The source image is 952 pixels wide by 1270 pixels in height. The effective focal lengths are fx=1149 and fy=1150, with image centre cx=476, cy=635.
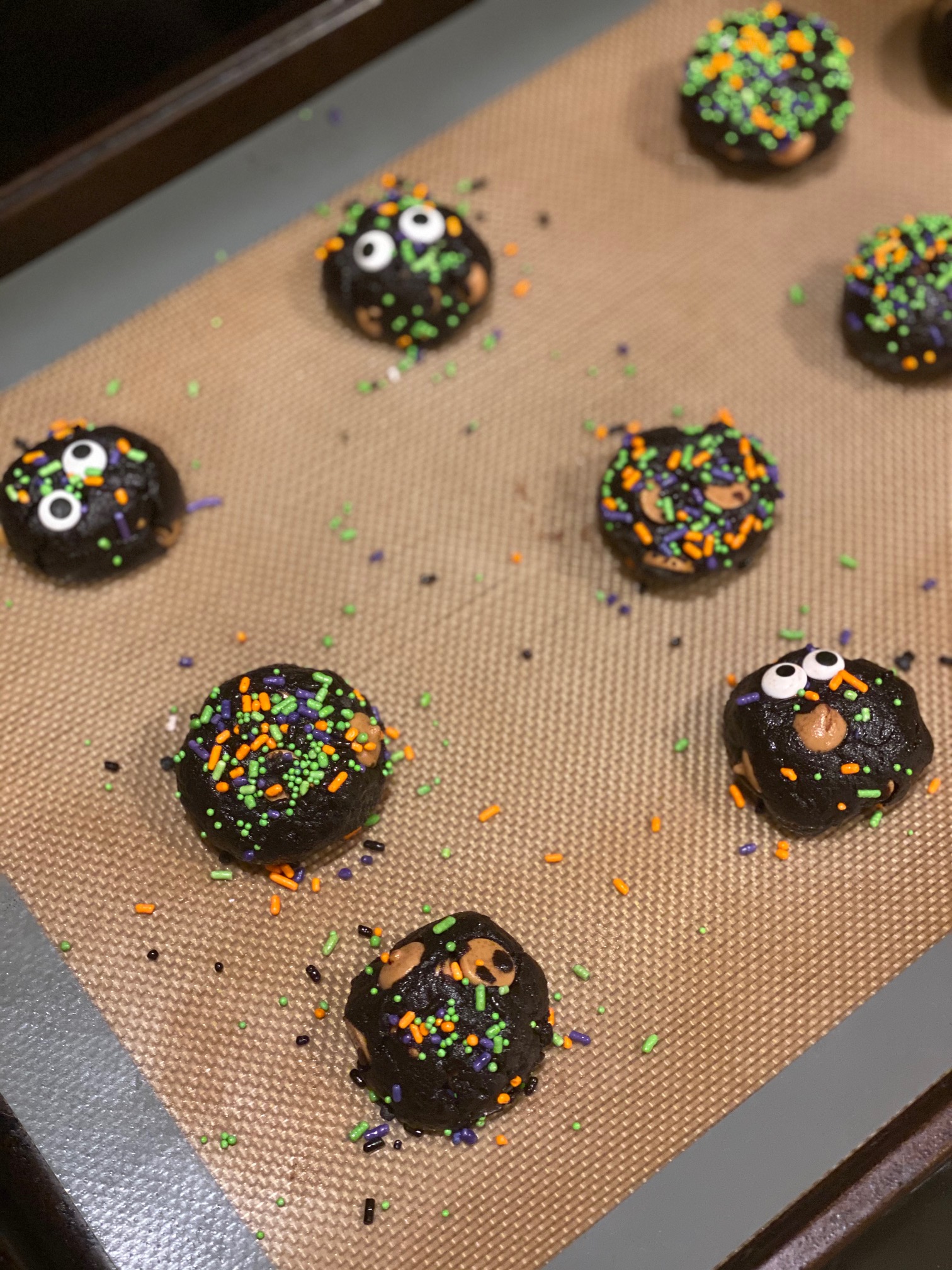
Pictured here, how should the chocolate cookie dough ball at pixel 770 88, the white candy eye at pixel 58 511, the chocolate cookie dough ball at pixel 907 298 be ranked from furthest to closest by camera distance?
1. the chocolate cookie dough ball at pixel 770 88
2. the chocolate cookie dough ball at pixel 907 298
3. the white candy eye at pixel 58 511

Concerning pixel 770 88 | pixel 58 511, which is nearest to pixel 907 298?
pixel 770 88

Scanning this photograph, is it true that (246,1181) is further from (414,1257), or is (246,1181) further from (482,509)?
(482,509)

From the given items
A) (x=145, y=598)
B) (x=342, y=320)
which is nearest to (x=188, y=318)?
(x=342, y=320)

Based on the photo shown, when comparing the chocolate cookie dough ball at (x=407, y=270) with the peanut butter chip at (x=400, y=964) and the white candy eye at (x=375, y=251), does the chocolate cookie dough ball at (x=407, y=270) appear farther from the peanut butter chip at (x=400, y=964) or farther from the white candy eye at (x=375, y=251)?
the peanut butter chip at (x=400, y=964)

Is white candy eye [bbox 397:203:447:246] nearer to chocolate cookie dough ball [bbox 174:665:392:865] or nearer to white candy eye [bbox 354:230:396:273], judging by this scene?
white candy eye [bbox 354:230:396:273]

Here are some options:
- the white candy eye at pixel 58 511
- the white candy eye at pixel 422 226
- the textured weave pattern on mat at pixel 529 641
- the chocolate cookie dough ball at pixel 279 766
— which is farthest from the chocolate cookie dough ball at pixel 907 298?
the white candy eye at pixel 58 511

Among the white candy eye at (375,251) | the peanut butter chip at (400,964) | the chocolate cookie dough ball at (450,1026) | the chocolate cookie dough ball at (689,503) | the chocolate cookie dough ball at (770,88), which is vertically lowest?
the chocolate cookie dough ball at (450,1026)

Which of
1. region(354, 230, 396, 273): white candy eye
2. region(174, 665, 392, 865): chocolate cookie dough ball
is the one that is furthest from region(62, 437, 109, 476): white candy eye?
region(354, 230, 396, 273): white candy eye

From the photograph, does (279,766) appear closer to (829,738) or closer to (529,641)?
(529,641)
